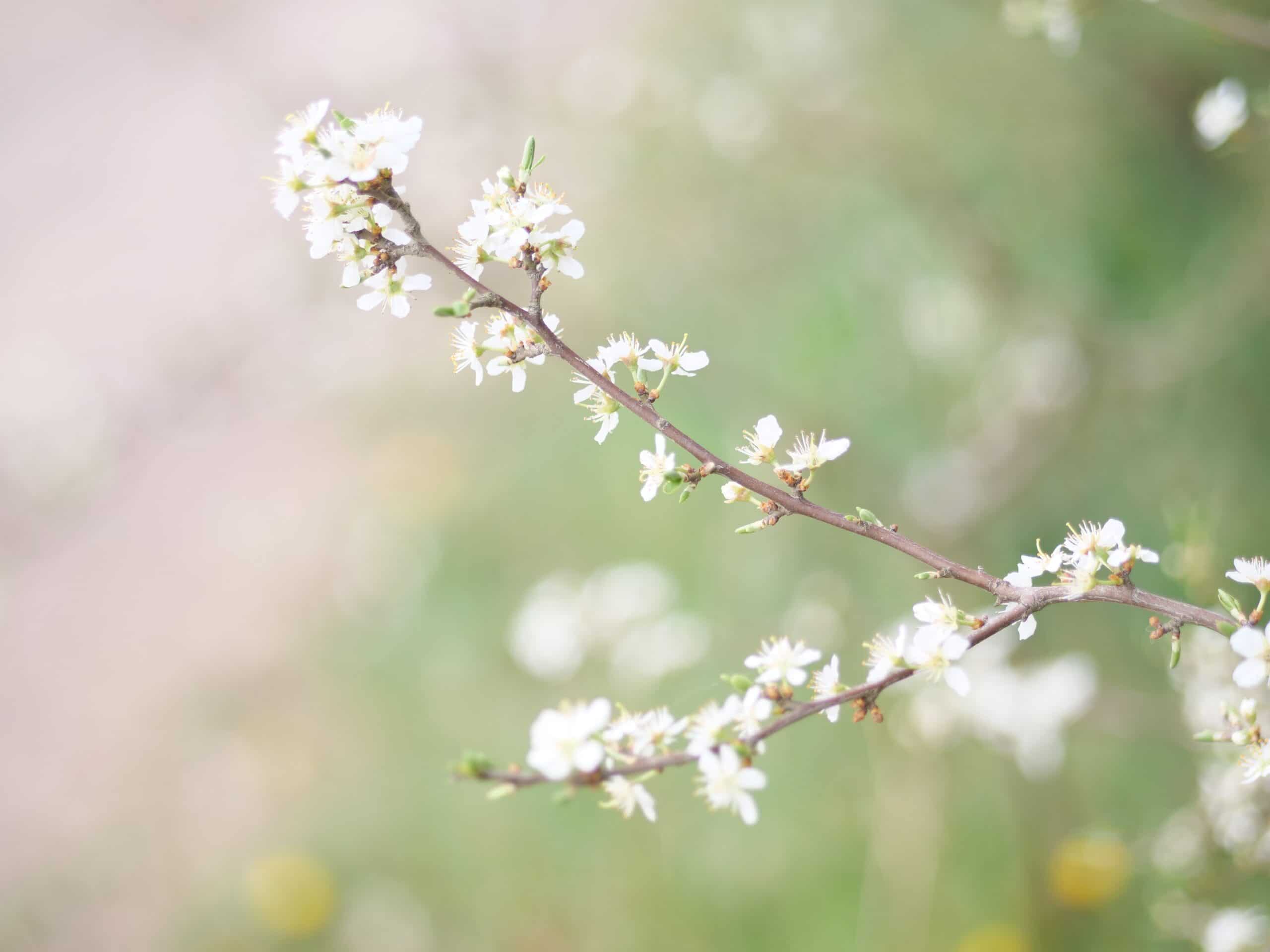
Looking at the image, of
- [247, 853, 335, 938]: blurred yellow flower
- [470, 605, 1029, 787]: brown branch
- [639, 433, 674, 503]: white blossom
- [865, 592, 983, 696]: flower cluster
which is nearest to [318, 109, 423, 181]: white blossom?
[639, 433, 674, 503]: white blossom

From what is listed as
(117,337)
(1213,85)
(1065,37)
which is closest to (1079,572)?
(1065,37)

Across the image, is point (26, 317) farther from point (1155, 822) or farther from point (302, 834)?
point (1155, 822)

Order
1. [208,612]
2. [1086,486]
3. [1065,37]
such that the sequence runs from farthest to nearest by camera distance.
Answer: [208,612] < [1086,486] < [1065,37]

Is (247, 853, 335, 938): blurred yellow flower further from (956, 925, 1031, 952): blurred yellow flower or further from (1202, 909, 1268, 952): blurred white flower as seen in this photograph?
(1202, 909, 1268, 952): blurred white flower

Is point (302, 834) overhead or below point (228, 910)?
overhead

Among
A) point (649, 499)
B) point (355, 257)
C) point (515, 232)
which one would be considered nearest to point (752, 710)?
point (649, 499)
